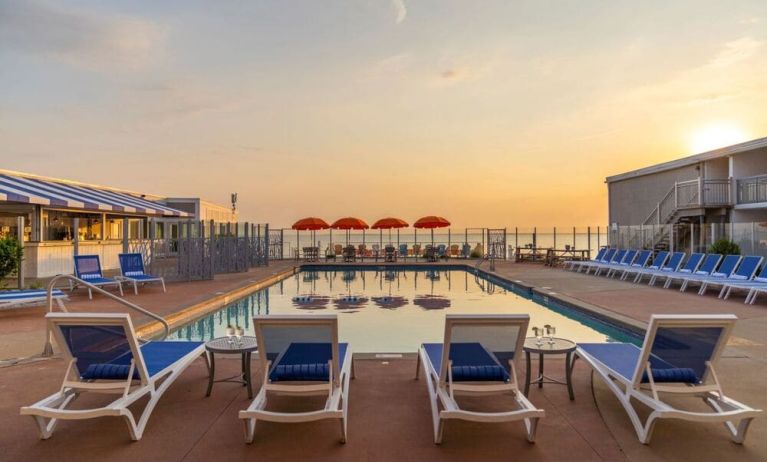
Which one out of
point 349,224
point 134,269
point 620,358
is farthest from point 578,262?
point 620,358

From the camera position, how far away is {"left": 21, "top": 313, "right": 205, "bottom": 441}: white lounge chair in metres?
2.96

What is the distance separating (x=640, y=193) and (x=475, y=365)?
70.6 ft

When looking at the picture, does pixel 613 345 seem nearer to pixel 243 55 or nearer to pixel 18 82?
pixel 243 55

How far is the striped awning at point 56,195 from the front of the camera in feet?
36.7

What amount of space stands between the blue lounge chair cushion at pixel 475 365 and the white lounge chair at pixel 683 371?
2.67 feet

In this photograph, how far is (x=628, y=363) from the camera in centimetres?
363

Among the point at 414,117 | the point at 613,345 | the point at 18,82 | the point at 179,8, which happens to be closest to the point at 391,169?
the point at 414,117

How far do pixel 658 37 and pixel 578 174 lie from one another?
1153 centimetres

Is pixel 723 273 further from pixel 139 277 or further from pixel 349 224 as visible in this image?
pixel 349 224

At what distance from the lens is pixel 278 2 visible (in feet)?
39.3

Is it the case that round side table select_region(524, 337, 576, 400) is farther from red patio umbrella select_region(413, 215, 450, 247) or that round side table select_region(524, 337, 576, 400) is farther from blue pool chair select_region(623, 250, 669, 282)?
red patio umbrella select_region(413, 215, 450, 247)

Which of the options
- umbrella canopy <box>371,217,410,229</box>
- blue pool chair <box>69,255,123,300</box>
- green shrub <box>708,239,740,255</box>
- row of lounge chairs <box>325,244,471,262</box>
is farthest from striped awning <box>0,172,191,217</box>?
green shrub <box>708,239,740,255</box>

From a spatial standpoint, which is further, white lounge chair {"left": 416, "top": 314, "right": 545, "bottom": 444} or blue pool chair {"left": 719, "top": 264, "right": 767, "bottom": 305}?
blue pool chair {"left": 719, "top": 264, "right": 767, "bottom": 305}

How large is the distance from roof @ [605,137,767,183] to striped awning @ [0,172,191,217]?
62.2ft
